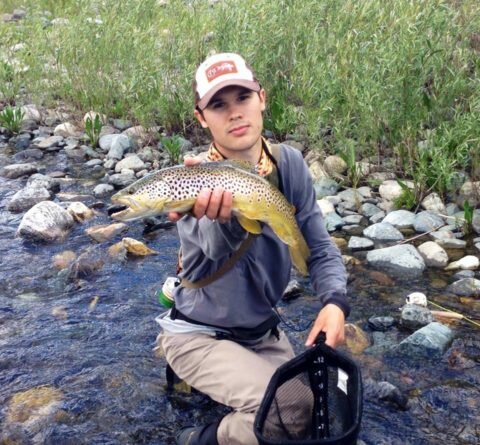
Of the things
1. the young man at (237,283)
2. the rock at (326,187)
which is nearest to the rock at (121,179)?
the rock at (326,187)

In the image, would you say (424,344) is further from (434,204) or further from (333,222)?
(434,204)

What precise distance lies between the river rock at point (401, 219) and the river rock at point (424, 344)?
214 centimetres

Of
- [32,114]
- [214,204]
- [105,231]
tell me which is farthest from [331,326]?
[32,114]

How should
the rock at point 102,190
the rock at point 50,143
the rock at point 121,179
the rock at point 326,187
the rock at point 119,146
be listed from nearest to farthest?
the rock at point 326,187 < the rock at point 102,190 < the rock at point 121,179 < the rock at point 119,146 < the rock at point 50,143

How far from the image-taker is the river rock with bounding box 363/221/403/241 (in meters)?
6.30

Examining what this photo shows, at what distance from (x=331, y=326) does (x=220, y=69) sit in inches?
55.8

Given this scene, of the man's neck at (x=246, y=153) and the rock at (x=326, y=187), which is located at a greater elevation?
the man's neck at (x=246, y=153)

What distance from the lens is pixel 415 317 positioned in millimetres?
4793

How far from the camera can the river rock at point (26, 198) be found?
7.50 m

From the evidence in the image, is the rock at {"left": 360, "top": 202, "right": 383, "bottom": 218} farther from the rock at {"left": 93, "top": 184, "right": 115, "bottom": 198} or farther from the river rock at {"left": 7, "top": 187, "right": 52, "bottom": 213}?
the river rock at {"left": 7, "top": 187, "right": 52, "bottom": 213}

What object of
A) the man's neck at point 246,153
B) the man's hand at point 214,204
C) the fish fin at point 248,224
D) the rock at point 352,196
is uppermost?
the man's neck at point 246,153

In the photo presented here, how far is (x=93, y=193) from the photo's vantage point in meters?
8.05

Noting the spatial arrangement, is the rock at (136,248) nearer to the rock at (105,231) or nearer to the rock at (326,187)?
the rock at (105,231)

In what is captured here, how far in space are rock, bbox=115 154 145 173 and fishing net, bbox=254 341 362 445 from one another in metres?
5.85
